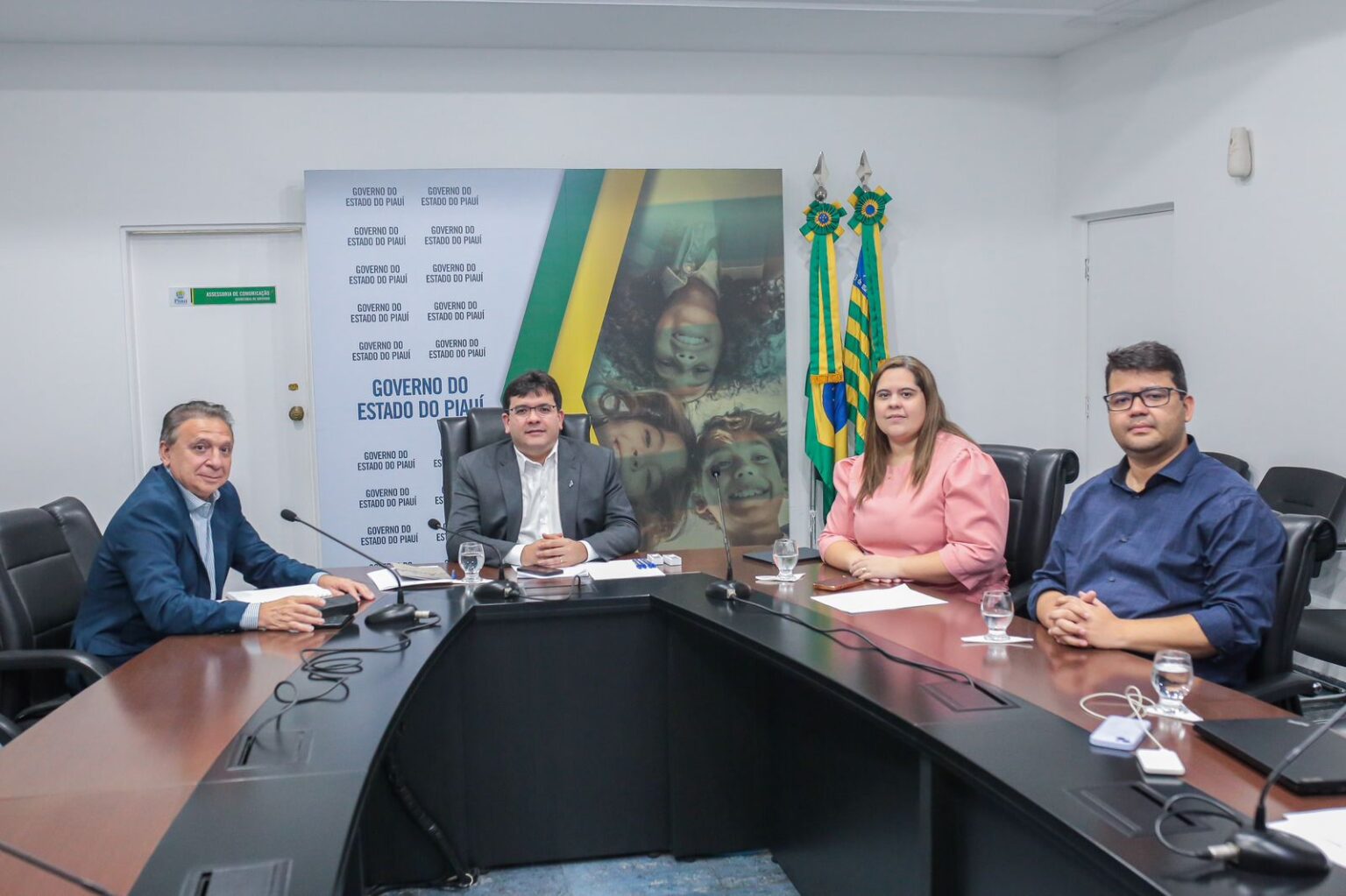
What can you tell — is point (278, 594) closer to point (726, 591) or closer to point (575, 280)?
point (726, 591)

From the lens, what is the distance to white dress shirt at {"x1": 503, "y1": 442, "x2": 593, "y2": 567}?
11.5ft

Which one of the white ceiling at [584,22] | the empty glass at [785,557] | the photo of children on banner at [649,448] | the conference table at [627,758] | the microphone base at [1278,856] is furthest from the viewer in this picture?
the photo of children on banner at [649,448]

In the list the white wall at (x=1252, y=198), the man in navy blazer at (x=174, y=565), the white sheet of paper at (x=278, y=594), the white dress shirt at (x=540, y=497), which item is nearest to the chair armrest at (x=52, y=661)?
the man in navy blazer at (x=174, y=565)

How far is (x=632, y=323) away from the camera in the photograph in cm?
513

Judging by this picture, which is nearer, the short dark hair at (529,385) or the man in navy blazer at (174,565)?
the man in navy blazer at (174,565)

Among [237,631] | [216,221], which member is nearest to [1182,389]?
[237,631]

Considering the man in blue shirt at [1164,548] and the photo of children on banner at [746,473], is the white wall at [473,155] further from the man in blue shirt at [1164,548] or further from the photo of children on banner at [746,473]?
the man in blue shirt at [1164,548]

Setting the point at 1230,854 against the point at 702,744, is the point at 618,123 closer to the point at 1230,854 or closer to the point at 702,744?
the point at 702,744

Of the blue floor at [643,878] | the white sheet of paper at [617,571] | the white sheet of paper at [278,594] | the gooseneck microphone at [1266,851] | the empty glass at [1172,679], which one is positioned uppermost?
the empty glass at [1172,679]

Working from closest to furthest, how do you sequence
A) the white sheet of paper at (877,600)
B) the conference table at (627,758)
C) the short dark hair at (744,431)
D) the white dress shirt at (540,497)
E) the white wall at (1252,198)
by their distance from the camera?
the conference table at (627,758)
the white sheet of paper at (877,600)
the white dress shirt at (540,497)
the white wall at (1252,198)
the short dark hair at (744,431)

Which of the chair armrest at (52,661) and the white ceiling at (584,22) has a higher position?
the white ceiling at (584,22)

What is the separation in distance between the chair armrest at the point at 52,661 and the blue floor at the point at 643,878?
92 cm

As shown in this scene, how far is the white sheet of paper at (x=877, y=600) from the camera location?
8.36 feet

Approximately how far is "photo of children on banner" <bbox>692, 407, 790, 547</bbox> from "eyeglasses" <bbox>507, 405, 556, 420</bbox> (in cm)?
192
